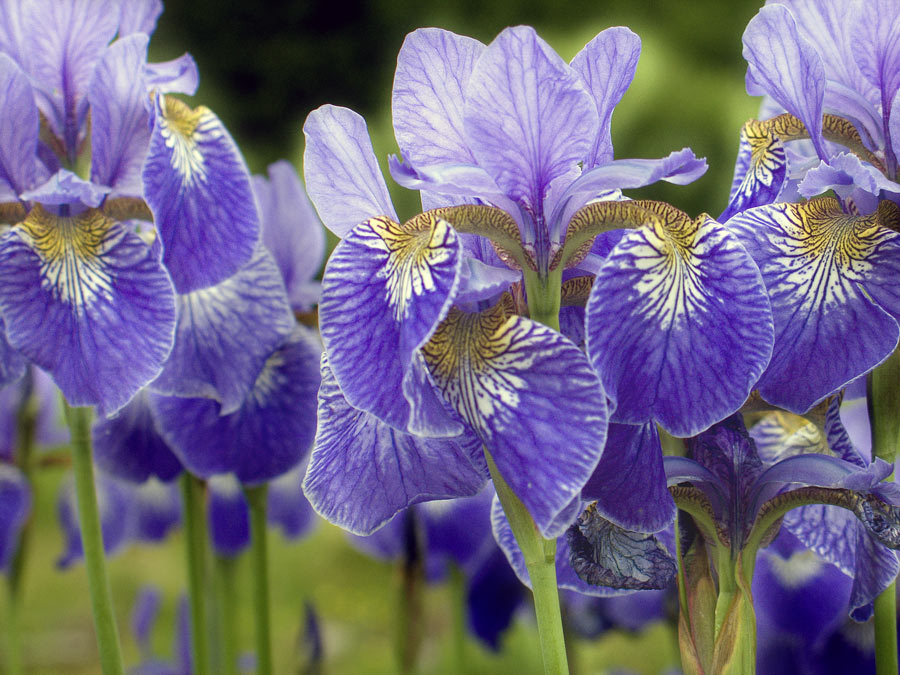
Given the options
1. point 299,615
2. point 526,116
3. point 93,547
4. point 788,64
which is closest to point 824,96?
point 788,64

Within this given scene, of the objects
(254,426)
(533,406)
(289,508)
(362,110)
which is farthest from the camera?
(362,110)

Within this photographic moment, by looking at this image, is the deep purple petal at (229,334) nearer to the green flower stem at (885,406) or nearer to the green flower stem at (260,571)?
the green flower stem at (260,571)

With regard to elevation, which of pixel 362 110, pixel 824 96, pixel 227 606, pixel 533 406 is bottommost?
pixel 227 606

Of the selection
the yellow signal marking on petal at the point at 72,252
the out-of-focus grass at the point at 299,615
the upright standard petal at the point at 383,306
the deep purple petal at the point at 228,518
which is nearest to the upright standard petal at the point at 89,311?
the yellow signal marking on petal at the point at 72,252

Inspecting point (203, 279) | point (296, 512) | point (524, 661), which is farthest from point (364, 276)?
point (524, 661)

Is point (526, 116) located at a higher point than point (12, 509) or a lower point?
higher

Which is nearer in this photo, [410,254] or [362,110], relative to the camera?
[410,254]

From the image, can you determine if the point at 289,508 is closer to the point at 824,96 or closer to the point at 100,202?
the point at 100,202
